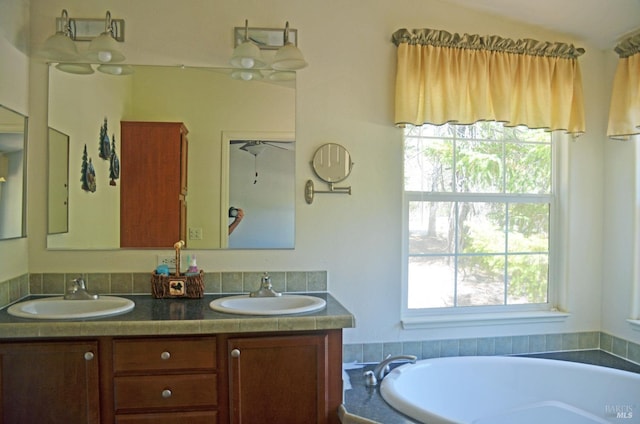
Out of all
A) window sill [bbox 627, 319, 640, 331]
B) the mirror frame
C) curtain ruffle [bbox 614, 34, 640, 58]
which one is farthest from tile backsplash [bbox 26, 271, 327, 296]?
curtain ruffle [bbox 614, 34, 640, 58]

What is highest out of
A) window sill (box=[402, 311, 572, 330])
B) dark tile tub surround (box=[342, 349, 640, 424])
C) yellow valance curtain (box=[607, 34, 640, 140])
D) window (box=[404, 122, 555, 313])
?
yellow valance curtain (box=[607, 34, 640, 140])

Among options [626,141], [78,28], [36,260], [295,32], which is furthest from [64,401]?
[626,141]

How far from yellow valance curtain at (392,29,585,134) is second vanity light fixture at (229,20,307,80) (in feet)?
1.91

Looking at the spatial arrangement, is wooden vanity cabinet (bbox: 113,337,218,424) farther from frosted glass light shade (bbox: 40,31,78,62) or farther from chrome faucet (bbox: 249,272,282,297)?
frosted glass light shade (bbox: 40,31,78,62)

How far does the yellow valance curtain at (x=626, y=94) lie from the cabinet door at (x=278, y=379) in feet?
6.49

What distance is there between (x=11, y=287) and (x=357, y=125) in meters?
1.87

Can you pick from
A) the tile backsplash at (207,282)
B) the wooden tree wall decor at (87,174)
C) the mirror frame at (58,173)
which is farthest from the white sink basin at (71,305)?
the wooden tree wall decor at (87,174)

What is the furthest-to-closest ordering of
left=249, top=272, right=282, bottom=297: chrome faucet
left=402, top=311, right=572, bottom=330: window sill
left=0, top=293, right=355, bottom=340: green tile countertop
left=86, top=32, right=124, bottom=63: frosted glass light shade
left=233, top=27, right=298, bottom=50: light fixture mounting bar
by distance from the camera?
left=402, top=311, right=572, bottom=330: window sill < left=233, top=27, right=298, bottom=50: light fixture mounting bar < left=249, top=272, right=282, bottom=297: chrome faucet < left=86, top=32, right=124, bottom=63: frosted glass light shade < left=0, top=293, right=355, bottom=340: green tile countertop

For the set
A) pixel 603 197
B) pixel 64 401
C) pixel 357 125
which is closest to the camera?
pixel 64 401

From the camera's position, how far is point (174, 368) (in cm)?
177

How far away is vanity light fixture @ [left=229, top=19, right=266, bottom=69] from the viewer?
2160 mm

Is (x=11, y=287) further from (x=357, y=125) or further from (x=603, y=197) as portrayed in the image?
(x=603, y=197)

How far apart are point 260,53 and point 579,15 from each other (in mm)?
1713

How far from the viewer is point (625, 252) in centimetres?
252
